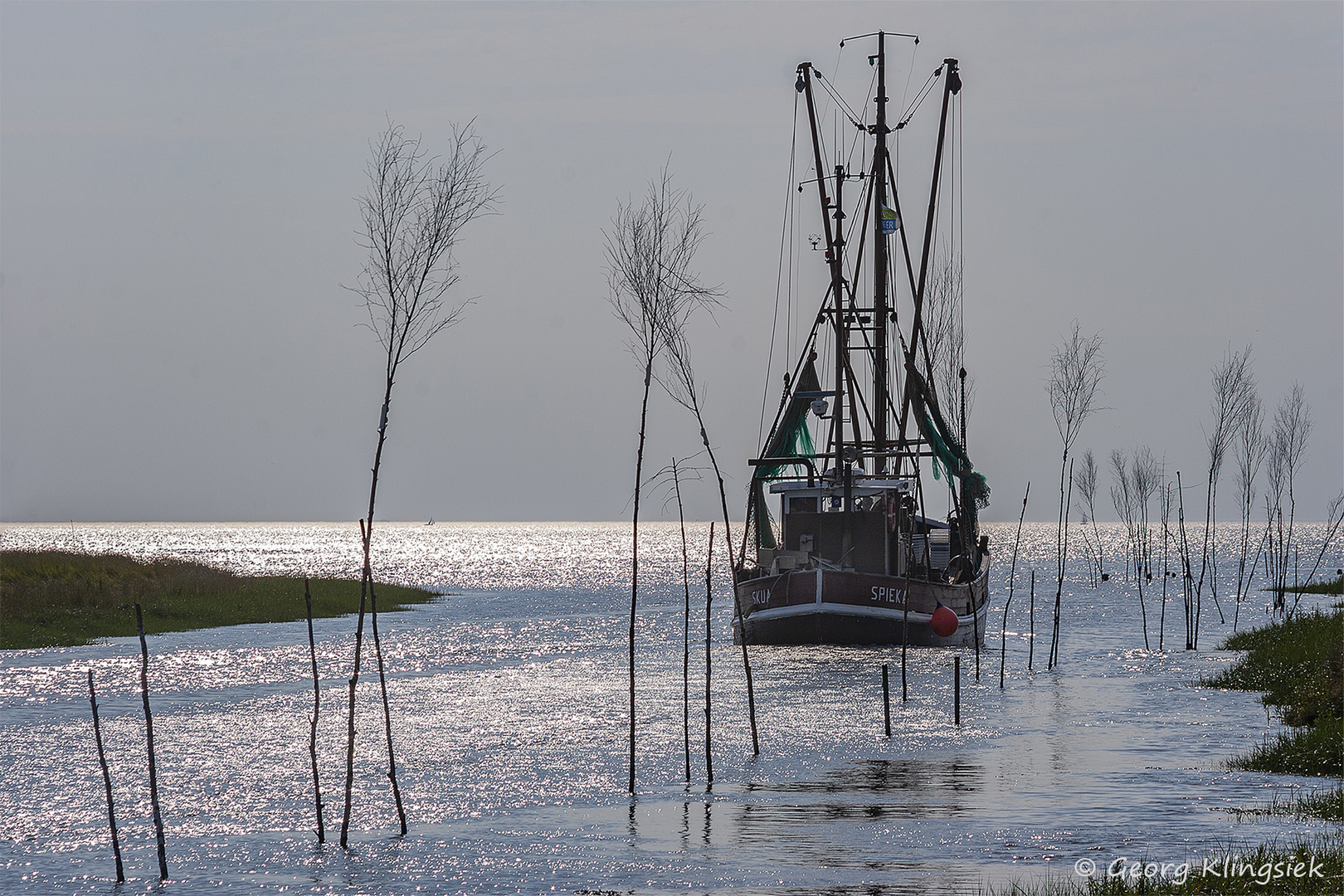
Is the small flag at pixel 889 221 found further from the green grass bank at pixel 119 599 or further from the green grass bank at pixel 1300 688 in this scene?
the green grass bank at pixel 119 599

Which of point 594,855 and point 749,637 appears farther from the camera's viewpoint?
point 749,637

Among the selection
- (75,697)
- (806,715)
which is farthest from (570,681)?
(75,697)

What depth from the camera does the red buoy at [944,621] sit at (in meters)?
33.6

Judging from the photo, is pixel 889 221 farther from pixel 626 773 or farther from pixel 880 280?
pixel 626 773

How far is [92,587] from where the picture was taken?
150 ft

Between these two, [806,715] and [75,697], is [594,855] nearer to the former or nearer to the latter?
[806,715]

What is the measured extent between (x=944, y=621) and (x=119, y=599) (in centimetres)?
3067

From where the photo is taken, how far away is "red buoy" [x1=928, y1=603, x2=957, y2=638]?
3356 cm

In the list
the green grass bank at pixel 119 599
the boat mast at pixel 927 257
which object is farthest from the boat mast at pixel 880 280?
the green grass bank at pixel 119 599

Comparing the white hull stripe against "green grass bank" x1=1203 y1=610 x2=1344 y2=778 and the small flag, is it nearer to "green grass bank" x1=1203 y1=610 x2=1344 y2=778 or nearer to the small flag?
"green grass bank" x1=1203 y1=610 x2=1344 y2=778

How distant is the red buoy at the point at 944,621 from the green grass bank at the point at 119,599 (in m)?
23.8

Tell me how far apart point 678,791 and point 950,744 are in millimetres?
5762

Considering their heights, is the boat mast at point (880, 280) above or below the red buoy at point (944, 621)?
above

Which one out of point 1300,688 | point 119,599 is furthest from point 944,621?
point 119,599
